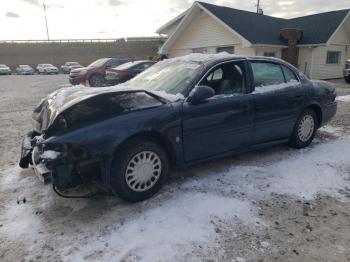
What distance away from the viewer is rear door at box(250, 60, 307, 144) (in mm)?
4679

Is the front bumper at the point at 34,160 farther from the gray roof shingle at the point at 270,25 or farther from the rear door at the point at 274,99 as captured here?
the gray roof shingle at the point at 270,25

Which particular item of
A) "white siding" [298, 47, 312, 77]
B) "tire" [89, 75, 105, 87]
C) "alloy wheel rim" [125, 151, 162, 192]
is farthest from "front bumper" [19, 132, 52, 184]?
"white siding" [298, 47, 312, 77]

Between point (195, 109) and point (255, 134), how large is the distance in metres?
1.19

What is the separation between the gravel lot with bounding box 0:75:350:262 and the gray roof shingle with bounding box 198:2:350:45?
46.8 feet

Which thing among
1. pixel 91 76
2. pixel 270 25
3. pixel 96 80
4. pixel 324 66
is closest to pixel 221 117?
pixel 96 80

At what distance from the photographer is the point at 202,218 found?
333cm

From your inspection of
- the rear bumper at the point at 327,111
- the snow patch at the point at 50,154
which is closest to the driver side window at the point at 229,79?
the rear bumper at the point at 327,111

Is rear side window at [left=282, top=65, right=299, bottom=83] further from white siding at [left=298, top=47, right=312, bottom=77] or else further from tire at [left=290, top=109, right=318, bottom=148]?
white siding at [left=298, top=47, right=312, bottom=77]

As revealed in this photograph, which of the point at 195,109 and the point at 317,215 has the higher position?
the point at 195,109

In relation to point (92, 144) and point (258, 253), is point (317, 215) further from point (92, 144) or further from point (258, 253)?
point (92, 144)

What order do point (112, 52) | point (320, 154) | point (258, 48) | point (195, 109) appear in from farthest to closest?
1. point (112, 52)
2. point (258, 48)
3. point (320, 154)
4. point (195, 109)

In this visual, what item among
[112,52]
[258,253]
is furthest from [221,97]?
[112,52]

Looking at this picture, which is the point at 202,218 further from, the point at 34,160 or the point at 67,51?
the point at 67,51

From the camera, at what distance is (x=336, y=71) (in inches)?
831
